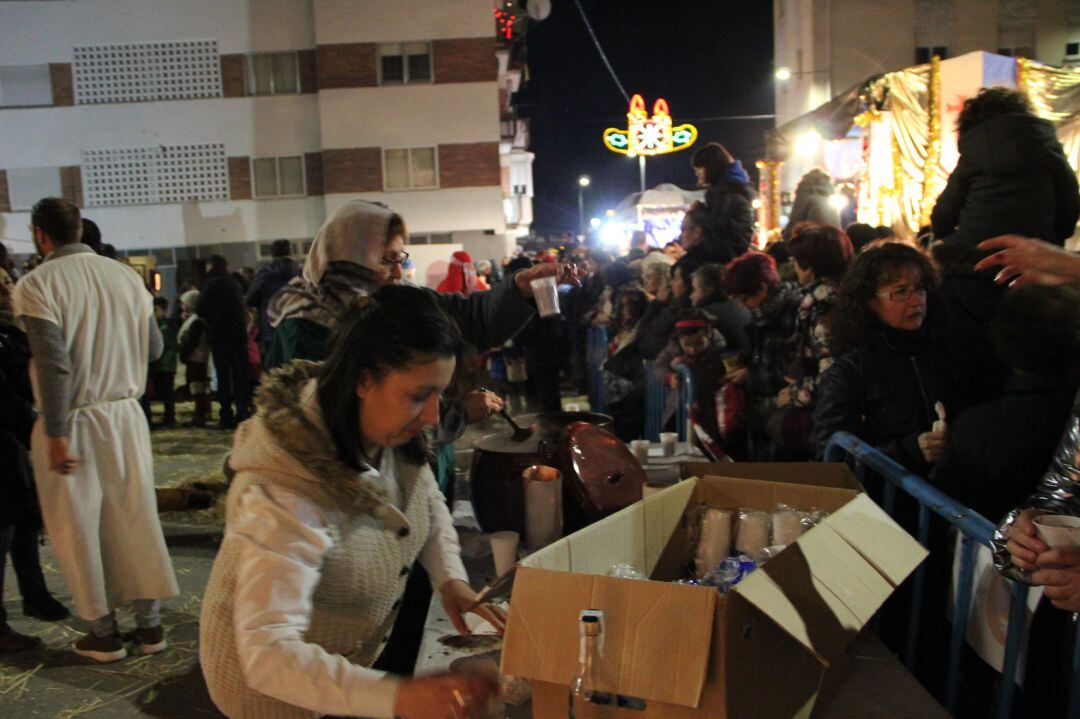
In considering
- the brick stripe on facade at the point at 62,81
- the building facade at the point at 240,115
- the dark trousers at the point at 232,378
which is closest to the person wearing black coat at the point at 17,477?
the dark trousers at the point at 232,378

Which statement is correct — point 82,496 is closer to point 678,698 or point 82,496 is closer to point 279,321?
point 279,321

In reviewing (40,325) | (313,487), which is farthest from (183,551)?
(313,487)

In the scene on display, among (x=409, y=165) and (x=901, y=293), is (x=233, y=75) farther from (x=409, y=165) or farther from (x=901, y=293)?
(x=901, y=293)

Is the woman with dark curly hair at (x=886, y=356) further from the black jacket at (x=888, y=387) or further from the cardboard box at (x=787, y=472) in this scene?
the cardboard box at (x=787, y=472)

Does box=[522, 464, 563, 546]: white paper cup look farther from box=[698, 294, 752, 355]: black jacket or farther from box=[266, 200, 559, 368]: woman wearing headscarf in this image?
box=[698, 294, 752, 355]: black jacket

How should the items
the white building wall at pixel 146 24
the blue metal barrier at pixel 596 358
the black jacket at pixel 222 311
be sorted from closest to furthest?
the blue metal barrier at pixel 596 358
the black jacket at pixel 222 311
the white building wall at pixel 146 24

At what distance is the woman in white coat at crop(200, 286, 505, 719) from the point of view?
5.41 feet

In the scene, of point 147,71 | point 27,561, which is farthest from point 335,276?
point 147,71

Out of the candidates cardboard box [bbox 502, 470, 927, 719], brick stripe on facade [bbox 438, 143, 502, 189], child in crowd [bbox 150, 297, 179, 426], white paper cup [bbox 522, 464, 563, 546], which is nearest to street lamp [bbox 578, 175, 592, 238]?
brick stripe on facade [bbox 438, 143, 502, 189]

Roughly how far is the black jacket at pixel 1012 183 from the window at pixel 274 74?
2372cm

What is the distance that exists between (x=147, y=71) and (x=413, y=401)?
87.7ft

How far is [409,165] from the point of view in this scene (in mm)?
25266

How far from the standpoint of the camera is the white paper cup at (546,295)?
3429 mm

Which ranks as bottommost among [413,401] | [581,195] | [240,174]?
[413,401]
